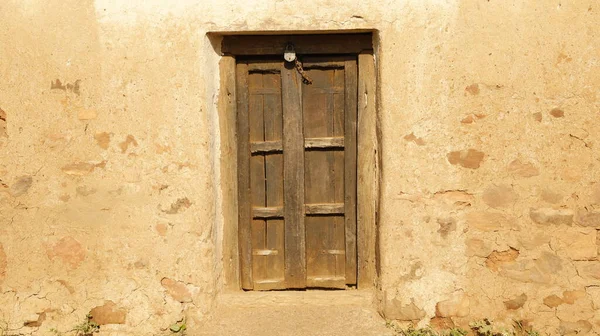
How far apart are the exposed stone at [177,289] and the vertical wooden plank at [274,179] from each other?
50 cm

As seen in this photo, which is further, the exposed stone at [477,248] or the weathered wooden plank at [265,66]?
the weathered wooden plank at [265,66]

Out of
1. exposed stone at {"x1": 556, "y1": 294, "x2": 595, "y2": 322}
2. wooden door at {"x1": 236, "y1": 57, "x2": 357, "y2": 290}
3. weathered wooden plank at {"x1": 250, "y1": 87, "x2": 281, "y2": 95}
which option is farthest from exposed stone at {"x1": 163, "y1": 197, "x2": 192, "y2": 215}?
exposed stone at {"x1": 556, "y1": 294, "x2": 595, "y2": 322}

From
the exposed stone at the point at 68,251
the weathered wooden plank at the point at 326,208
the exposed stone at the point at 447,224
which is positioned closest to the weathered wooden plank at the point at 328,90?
the weathered wooden plank at the point at 326,208

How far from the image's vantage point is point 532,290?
2992 mm

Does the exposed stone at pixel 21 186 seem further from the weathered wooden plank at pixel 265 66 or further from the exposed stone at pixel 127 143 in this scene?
the weathered wooden plank at pixel 265 66

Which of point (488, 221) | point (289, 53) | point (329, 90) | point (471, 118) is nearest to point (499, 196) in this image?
point (488, 221)

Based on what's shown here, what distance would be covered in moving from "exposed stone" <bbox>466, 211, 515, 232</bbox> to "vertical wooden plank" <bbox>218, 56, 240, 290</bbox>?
1.26 m

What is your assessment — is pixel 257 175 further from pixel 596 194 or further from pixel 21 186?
pixel 596 194

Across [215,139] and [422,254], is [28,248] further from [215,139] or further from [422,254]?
[422,254]

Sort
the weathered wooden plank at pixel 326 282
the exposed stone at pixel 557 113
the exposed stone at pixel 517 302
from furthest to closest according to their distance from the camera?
1. the weathered wooden plank at pixel 326 282
2. the exposed stone at pixel 517 302
3. the exposed stone at pixel 557 113

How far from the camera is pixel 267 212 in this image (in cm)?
327

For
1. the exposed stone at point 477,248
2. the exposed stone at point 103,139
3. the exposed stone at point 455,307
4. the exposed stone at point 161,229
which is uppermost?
the exposed stone at point 103,139

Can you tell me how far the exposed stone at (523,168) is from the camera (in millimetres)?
2936

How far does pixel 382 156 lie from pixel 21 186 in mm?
1859
